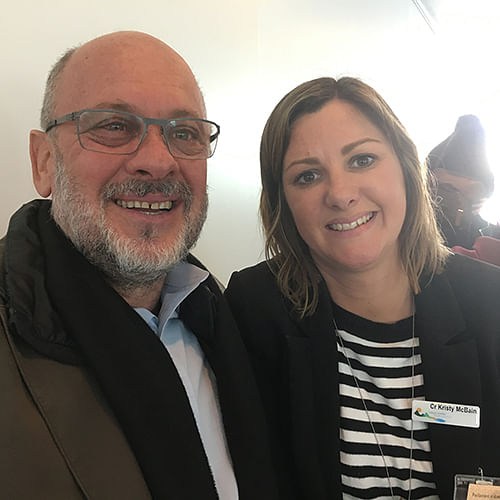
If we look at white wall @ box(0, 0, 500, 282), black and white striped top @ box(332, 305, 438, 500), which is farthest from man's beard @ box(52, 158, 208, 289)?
black and white striped top @ box(332, 305, 438, 500)

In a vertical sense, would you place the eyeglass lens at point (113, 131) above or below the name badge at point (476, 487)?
above

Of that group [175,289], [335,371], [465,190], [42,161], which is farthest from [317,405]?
[465,190]

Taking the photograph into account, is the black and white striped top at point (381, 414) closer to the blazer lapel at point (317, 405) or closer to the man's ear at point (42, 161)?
the blazer lapel at point (317, 405)

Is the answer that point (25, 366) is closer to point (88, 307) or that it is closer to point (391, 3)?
point (88, 307)

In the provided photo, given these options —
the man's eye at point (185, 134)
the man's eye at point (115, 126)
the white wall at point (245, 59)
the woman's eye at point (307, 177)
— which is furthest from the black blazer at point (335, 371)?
the white wall at point (245, 59)

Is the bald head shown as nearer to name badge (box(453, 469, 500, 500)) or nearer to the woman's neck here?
the woman's neck

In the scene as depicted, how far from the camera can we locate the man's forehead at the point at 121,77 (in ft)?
Result: 3.56

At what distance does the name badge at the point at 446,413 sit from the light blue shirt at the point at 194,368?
0.53 m

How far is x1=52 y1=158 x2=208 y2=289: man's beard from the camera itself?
1.04 metres

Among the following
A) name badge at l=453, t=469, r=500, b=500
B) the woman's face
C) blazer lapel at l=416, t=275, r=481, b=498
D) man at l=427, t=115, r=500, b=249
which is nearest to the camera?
name badge at l=453, t=469, r=500, b=500

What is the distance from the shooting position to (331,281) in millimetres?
1442

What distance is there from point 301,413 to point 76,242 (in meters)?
0.78

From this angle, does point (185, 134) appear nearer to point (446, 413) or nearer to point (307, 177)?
point (307, 177)

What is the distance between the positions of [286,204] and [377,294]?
429mm
